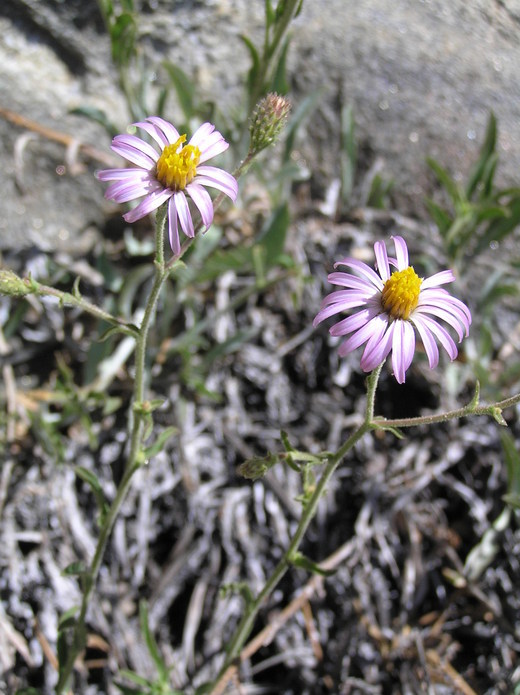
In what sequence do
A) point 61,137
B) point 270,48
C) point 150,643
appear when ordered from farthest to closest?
point 61,137 < point 270,48 < point 150,643

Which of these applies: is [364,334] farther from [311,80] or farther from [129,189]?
[311,80]

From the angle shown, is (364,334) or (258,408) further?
(258,408)

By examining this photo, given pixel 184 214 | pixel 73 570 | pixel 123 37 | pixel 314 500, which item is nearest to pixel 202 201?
pixel 184 214

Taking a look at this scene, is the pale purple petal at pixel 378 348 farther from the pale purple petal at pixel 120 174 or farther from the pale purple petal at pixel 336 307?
the pale purple petal at pixel 120 174

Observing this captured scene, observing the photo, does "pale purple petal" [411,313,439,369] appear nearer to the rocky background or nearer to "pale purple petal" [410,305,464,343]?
"pale purple petal" [410,305,464,343]

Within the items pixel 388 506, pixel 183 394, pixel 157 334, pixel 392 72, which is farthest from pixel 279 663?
pixel 392 72

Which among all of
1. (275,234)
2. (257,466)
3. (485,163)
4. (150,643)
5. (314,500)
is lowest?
(150,643)

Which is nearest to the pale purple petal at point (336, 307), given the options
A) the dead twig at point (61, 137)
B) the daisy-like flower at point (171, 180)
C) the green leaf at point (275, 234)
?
the daisy-like flower at point (171, 180)

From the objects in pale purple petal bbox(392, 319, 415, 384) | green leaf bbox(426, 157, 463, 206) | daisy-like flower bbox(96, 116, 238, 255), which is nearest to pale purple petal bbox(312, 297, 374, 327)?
pale purple petal bbox(392, 319, 415, 384)
